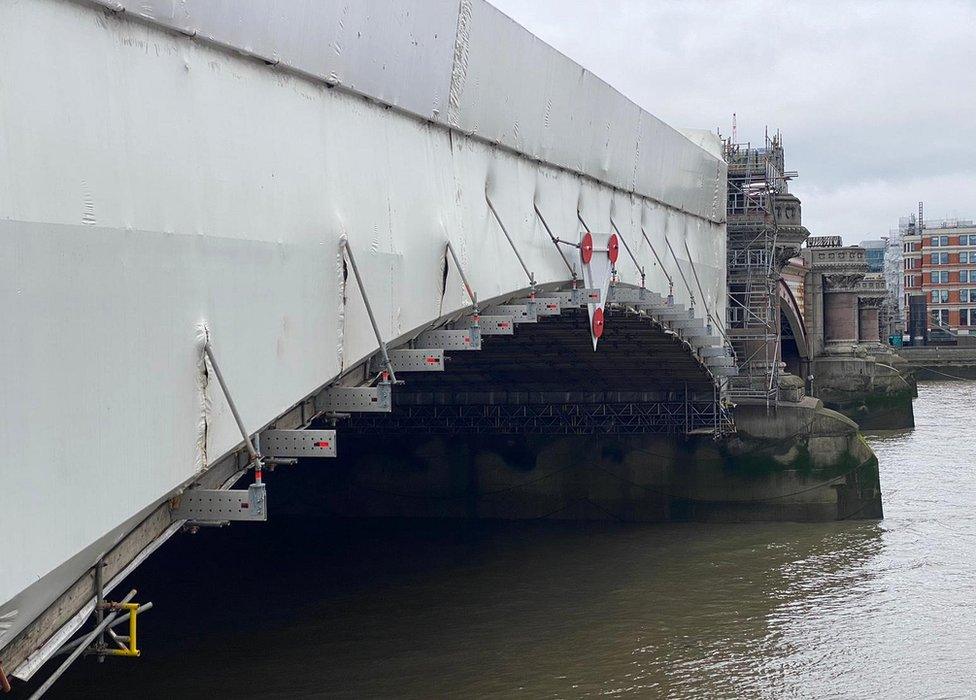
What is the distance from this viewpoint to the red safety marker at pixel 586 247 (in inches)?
822

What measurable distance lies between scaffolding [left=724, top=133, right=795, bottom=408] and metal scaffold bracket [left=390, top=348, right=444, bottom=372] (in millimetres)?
22719

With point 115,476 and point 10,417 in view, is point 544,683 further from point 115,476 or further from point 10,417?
point 10,417

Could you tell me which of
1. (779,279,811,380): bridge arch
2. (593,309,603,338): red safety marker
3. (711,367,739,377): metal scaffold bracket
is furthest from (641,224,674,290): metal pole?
(779,279,811,380): bridge arch

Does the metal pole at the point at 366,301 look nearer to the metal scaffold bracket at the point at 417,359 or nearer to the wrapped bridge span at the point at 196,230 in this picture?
the wrapped bridge span at the point at 196,230

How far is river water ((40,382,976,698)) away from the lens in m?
18.6

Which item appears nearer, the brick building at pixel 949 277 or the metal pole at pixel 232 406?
the metal pole at pixel 232 406

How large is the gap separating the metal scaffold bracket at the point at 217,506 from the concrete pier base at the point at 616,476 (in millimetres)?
22684

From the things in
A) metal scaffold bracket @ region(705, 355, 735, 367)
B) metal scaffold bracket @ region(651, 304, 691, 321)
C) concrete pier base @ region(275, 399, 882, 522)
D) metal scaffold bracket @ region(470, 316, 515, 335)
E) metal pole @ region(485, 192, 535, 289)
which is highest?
metal pole @ region(485, 192, 535, 289)

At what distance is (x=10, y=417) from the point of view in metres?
7.97

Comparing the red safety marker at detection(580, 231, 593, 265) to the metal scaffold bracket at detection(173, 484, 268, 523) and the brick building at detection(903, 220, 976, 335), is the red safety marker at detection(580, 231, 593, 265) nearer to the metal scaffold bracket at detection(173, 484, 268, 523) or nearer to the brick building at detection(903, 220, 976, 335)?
the metal scaffold bracket at detection(173, 484, 268, 523)

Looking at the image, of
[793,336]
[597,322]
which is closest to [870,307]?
[793,336]

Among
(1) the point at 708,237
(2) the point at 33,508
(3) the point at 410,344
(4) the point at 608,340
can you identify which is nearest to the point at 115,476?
(2) the point at 33,508

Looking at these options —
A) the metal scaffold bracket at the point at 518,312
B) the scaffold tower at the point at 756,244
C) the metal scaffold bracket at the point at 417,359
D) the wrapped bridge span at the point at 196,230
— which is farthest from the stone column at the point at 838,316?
the metal scaffold bracket at the point at 417,359

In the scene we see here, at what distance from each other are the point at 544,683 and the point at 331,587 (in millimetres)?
7126
